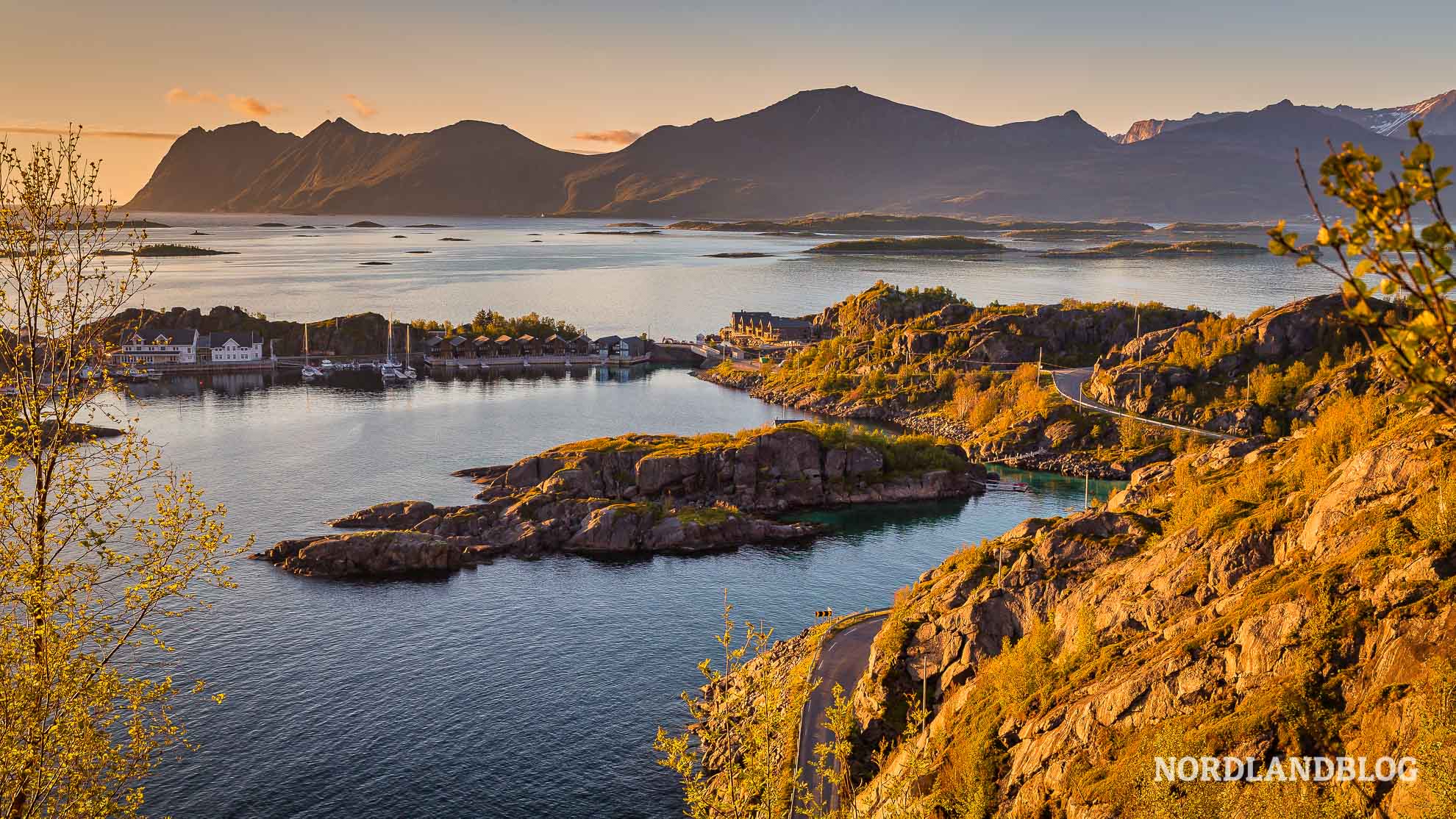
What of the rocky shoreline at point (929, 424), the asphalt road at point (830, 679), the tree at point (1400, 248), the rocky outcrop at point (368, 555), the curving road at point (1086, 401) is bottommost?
the rocky outcrop at point (368, 555)

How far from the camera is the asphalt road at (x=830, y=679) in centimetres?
3762

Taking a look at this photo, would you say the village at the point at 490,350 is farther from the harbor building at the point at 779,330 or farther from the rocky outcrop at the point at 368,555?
the rocky outcrop at the point at 368,555

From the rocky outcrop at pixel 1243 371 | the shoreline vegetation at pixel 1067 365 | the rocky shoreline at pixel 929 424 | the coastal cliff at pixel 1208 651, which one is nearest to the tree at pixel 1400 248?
the coastal cliff at pixel 1208 651

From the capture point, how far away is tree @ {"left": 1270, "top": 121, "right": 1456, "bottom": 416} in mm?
6984

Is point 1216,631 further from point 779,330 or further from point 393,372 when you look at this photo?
point 779,330

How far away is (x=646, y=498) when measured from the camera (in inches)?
3467

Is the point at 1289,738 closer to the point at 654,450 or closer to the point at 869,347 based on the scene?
the point at 654,450

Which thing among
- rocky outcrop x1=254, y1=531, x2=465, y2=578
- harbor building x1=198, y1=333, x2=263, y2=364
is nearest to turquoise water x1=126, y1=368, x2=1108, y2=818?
rocky outcrop x1=254, y1=531, x2=465, y2=578

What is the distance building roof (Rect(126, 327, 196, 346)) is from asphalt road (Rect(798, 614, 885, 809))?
141767 mm

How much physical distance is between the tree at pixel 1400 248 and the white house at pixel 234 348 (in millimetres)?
173096

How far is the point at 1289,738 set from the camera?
19828 millimetres

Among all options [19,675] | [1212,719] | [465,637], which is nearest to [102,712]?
[19,675]

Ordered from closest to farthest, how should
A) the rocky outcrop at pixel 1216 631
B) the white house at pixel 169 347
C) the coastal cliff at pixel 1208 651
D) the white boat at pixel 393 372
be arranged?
the coastal cliff at pixel 1208 651, the rocky outcrop at pixel 1216 631, the white house at pixel 169 347, the white boat at pixel 393 372

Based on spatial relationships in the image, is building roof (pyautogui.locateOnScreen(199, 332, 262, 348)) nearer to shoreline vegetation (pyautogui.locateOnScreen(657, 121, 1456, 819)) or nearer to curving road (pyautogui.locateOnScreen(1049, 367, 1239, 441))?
curving road (pyautogui.locateOnScreen(1049, 367, 1239, 441))
